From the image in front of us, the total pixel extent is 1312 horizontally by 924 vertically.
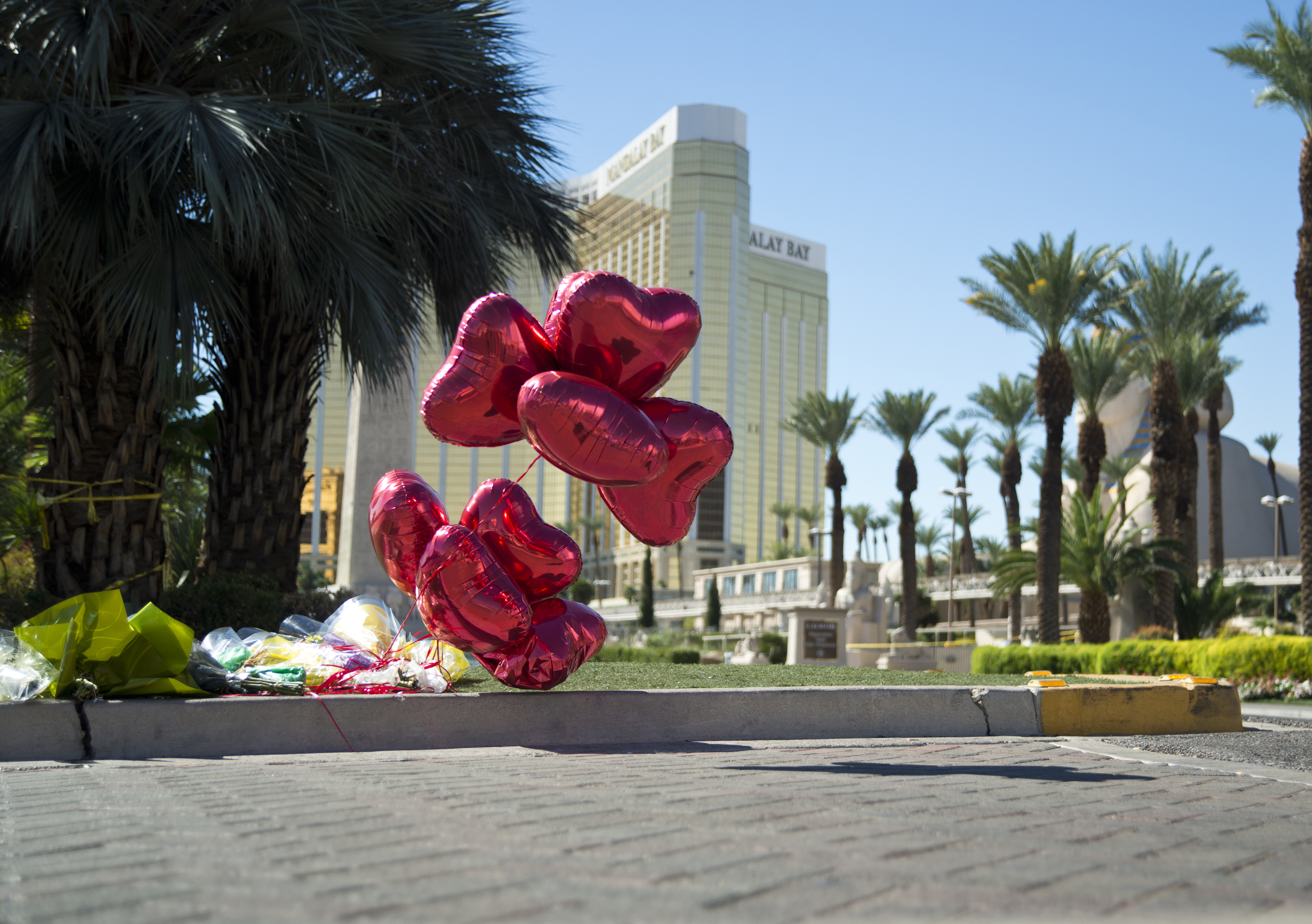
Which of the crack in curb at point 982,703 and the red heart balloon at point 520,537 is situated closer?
the red heart balloon at point 520,537

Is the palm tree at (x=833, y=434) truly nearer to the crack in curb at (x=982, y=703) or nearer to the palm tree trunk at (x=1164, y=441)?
the palm tree trunk at (x=1164, y=441)

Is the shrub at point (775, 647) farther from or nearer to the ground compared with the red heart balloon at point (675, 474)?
nearer to the ground

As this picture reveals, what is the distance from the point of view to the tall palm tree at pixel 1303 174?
2028cm

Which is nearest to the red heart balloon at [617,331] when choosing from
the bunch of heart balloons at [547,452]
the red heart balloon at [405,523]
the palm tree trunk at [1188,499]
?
the bunch of heart balloons at [547,452]

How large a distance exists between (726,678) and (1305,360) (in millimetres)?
17073

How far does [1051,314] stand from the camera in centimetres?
2667

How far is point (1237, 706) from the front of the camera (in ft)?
27.3

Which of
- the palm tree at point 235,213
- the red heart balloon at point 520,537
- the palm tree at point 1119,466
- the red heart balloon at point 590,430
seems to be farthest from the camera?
the palm tree at point 1119,466

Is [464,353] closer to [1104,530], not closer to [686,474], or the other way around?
[686,474]

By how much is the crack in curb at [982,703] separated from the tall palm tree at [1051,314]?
1946 centimetres

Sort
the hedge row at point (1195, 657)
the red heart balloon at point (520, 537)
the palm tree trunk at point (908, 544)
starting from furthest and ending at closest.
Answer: the palm tree trunk at point (908, 544) → the hedge row at point (1195, 657) → the red heart balloon at point (520, 537)

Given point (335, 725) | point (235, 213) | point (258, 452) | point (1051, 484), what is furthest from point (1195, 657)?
point (235, 213)

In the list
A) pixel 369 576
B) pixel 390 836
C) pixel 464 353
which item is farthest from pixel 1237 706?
pixel 369 576

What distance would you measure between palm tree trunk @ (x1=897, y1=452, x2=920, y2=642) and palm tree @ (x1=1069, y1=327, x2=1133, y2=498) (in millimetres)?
9485
